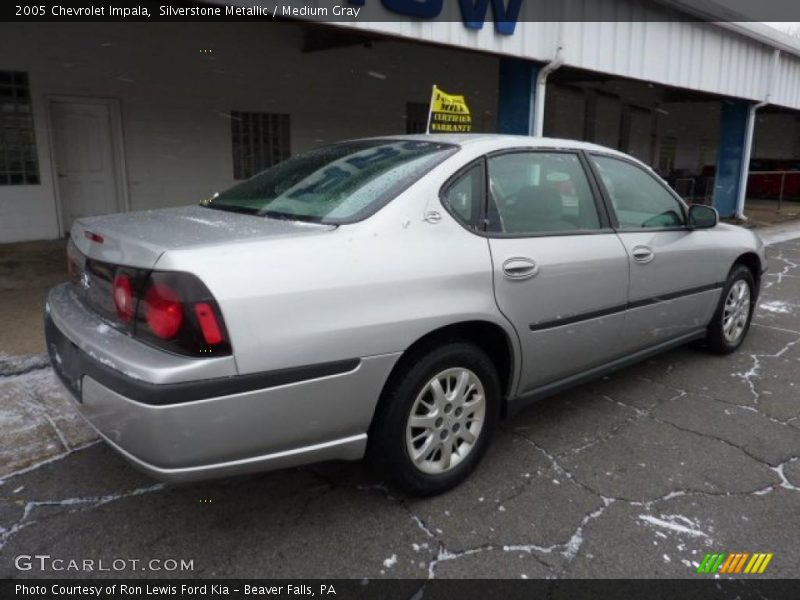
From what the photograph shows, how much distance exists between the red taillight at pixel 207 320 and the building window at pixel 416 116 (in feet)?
35.8

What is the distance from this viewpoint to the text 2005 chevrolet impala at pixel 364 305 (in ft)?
6.73

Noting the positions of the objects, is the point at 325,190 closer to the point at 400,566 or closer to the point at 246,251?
the point at 246,251

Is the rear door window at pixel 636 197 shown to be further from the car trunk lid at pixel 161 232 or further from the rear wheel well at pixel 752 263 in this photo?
the car trunk lid at pixel 161 232

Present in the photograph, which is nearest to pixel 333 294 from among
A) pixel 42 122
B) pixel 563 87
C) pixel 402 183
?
pixel 402 183

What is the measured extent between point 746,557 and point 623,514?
1.55ft

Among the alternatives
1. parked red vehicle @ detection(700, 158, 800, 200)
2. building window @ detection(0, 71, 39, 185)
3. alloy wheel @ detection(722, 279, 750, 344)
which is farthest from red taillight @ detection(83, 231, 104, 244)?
parked red vehicle @ detection(700, 158, 800, 200)

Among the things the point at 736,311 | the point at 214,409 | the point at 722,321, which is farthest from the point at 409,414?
the point at 736,311

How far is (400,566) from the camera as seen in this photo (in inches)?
91.2

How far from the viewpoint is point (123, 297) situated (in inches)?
87.4

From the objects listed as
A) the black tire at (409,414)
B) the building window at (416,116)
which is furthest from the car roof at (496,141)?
the building window at (416,116)

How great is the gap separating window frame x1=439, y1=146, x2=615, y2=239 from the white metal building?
2.71 meters

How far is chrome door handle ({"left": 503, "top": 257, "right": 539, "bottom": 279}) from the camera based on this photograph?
9.17 feet

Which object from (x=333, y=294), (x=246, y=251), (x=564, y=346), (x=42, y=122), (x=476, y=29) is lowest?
(x=564, y=346)

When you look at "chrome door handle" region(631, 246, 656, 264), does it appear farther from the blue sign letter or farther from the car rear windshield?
the blue sign letter
